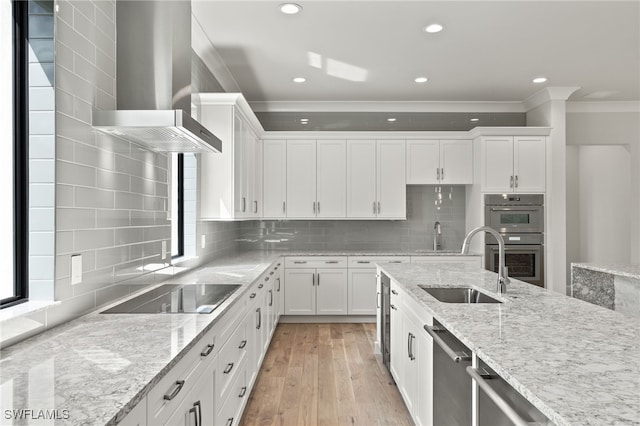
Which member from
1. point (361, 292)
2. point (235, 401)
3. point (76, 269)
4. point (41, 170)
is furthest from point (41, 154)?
point (361, 292)

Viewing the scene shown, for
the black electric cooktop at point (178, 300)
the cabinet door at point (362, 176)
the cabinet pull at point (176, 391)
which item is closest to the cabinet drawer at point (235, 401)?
the black electric cooktop at point (178, 300)

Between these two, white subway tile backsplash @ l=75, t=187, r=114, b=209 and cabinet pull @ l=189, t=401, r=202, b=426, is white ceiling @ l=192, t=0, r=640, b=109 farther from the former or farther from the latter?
cabinet pull @ l=189, t=401, r=202, b=426

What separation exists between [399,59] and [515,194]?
228 centimetres

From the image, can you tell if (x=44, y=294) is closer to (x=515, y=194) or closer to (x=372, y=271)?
(x=372, y=271)

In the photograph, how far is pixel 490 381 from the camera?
4.43 ft

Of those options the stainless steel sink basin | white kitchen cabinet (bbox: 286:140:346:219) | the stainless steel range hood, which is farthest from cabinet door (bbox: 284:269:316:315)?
the stainless steel range hood

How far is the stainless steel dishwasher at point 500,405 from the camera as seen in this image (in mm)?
1089

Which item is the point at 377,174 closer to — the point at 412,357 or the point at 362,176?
the point at 362,176

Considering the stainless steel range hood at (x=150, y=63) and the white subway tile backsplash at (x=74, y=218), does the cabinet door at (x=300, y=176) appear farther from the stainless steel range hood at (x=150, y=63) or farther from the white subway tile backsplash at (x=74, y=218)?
the white subway tile backsplash at (x=74, y=218)

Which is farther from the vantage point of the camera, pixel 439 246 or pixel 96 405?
pixel 439 246

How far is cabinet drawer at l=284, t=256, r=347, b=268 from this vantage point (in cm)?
506

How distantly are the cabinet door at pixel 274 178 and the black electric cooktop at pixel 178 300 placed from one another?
2712 millimetres

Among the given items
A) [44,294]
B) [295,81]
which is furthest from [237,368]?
[295,81]

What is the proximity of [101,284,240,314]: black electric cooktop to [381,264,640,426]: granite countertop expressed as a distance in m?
1.06
